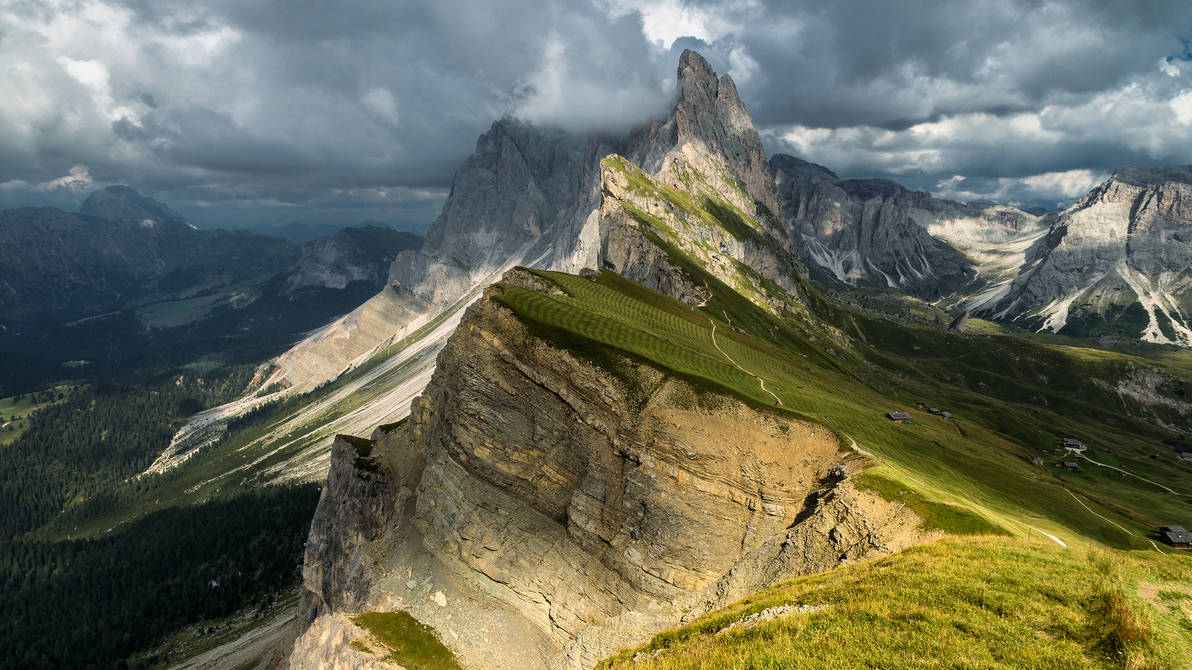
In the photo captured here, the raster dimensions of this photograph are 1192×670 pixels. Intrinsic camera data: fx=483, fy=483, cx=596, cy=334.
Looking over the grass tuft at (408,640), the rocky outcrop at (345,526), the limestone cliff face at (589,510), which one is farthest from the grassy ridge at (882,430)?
the grass tuft at (408,640)

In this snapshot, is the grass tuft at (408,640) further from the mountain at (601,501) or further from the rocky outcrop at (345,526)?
the rocky outcrop at (345,526)

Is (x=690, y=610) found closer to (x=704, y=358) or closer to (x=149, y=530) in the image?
(x=704, y=358)

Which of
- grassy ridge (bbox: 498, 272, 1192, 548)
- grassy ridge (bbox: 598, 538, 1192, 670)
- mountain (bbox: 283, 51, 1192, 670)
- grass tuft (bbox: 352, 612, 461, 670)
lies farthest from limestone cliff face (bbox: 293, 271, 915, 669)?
grassy ridge (bbox: 598, 538, 1192, 670)

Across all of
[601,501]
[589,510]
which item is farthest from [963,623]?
[589,510]

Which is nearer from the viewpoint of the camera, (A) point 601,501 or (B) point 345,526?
(A) point 601,501

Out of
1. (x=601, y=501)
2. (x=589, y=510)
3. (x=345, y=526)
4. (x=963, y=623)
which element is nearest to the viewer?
(x=963, y=623)

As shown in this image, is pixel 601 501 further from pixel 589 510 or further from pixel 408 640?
pixel 408 640

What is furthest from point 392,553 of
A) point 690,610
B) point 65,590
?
point 65,590
